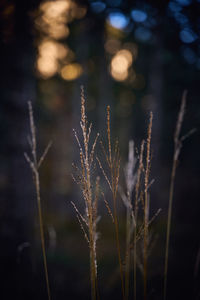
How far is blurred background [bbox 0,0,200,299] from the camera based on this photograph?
2529 millimetres

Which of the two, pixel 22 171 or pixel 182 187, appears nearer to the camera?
pixel 22 171

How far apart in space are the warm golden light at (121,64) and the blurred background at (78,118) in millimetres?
45

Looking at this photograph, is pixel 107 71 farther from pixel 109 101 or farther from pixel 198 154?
pixel 198 154

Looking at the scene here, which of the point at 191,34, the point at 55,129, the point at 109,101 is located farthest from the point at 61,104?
the point at 191,34

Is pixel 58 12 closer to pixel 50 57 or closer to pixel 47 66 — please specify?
pixel 50 57

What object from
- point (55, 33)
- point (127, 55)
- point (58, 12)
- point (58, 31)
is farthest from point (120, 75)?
point (58, 12)

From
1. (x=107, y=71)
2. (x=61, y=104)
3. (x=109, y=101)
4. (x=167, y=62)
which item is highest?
(x=167, y=62)

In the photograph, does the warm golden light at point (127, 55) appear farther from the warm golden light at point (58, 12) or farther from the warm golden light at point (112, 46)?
the warm golden light at point (58, 12)

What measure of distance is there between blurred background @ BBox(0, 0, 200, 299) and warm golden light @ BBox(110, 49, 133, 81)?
45mm

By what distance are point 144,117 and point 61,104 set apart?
14.7 feet

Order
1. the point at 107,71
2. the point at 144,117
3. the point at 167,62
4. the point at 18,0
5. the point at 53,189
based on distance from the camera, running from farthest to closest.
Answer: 1. the point at 144,117
2. the point at 53,189
3. the point at 107,71
4. the point at 167,62
5. the point at 18,0

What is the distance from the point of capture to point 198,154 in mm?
6234

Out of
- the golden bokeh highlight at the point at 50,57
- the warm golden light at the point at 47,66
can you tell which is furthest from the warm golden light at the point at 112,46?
the warm golden light at the point at 47,66

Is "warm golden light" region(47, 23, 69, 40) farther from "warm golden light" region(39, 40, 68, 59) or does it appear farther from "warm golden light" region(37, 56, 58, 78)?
"warm golden light" region(37, 56, 58, 78)
